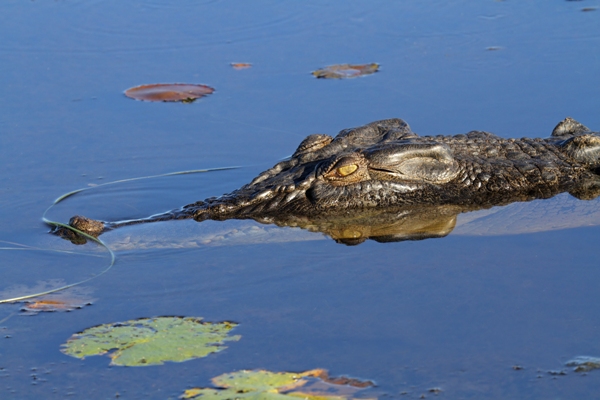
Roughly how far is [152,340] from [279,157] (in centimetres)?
351

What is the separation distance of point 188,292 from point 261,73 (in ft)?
16.9

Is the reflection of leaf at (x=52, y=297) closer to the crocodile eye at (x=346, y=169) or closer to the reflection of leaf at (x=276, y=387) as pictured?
the reflection of leaf at (x=276, y=387)

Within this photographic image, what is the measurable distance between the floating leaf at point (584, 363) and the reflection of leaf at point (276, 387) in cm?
100

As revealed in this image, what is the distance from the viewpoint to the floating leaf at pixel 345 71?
1009cm

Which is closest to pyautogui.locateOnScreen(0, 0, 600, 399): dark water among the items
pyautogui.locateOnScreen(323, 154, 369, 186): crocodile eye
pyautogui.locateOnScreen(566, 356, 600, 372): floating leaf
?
pyautogui.locateOnScreen(566, 356, 600, 372): floating leaf

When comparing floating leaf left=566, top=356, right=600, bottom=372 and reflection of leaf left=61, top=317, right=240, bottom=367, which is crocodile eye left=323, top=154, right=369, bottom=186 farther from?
floating leaf left=566, top=356, right=600, bottom=372

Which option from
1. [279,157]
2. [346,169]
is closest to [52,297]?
[346,169]

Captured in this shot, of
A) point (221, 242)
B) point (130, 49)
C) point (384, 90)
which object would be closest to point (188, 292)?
point (221, 242)

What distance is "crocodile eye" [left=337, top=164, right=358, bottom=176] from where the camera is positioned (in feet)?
21.0

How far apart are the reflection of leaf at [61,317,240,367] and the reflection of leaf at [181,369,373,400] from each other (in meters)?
0.36

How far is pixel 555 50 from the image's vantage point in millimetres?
10711

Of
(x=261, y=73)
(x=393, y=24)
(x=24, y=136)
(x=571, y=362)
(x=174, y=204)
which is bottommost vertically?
(x=571, y=362)

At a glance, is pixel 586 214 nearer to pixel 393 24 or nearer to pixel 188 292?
pixel 188 292

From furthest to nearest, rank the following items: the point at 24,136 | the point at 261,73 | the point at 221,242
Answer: the point at 261,73 → the point at 24,136 → the point at 221,242
